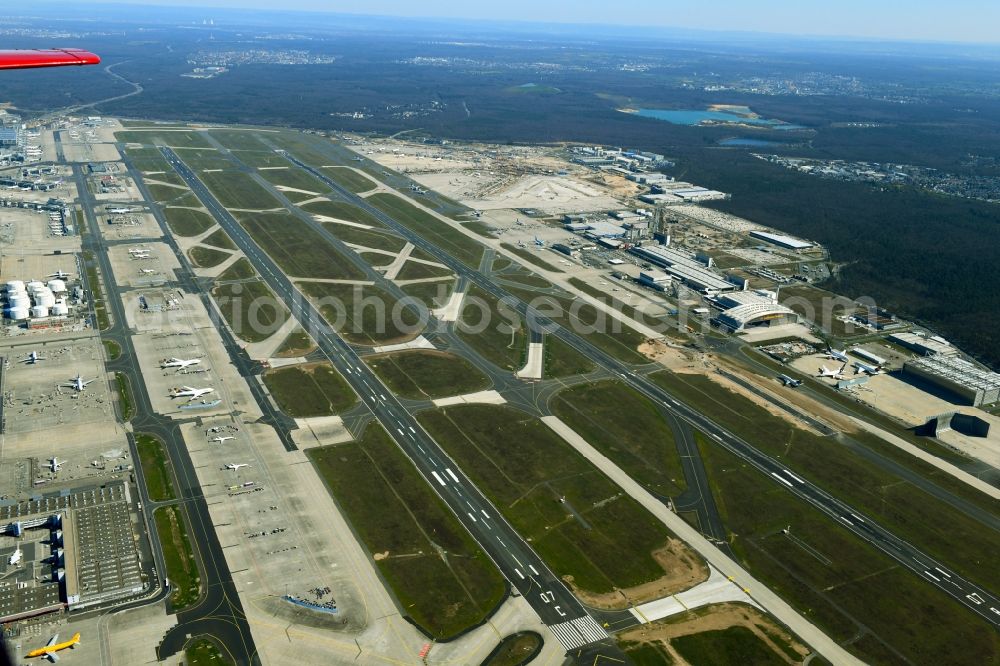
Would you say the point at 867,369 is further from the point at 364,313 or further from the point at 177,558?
the point at 177,558

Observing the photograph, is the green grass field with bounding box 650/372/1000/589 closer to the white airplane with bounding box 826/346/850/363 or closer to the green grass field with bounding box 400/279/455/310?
the white airplane with bounding box 826/346/850/363

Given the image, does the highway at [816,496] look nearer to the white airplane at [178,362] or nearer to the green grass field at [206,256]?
the white airplane at [178,362]

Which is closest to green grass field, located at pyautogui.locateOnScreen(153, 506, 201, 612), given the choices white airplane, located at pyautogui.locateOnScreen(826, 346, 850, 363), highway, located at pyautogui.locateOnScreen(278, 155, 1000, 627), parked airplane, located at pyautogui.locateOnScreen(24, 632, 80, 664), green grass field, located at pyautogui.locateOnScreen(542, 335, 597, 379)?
parked airplane, located at pyautogui.locateOnScreen(24, 632, 80, 664)

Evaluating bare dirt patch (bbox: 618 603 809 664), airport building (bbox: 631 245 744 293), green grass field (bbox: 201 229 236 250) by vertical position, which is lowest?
bare dirt patch (bbox: 618 603 809 664)

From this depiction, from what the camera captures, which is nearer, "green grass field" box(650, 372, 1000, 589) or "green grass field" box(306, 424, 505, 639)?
"green grass field" box(306, 424, 505, 639)

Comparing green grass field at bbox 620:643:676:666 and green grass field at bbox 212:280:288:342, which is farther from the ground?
green grass field at bbox 212:280:288:342

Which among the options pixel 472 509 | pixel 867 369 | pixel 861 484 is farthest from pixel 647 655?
pixel 867 369
